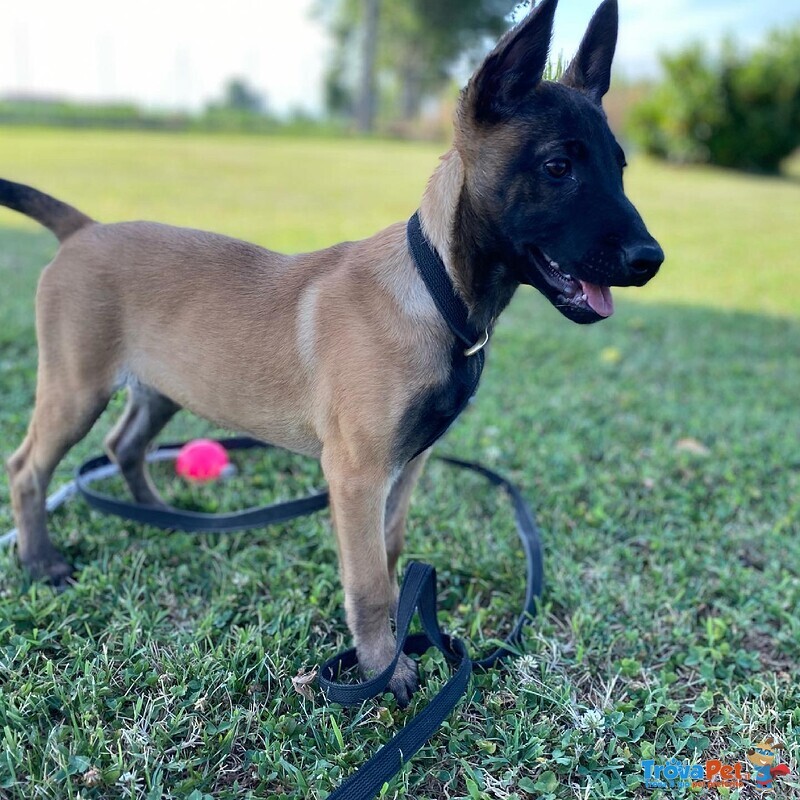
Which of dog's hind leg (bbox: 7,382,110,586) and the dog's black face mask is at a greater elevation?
the dog's black face mask

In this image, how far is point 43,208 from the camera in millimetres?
2797

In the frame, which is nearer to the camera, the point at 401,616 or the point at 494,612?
the point at 401,616

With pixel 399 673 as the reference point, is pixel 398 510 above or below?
above

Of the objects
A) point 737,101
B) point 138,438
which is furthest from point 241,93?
point 138,438

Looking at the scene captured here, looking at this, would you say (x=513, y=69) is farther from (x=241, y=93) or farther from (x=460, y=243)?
(x=241, y=93)

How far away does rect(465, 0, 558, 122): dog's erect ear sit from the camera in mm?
2027

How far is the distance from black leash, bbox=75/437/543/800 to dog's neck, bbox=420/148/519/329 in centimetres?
92

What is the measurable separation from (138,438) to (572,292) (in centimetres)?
210

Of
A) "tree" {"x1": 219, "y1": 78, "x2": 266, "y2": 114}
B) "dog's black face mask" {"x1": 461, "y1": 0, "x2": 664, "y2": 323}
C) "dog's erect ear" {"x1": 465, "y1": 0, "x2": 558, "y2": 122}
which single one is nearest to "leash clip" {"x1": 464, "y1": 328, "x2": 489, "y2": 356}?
"dog's black face mask" {"x1": 461, "y1": 0, "x2": 664, "y2": 323}

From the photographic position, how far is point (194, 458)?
3684 millimetres

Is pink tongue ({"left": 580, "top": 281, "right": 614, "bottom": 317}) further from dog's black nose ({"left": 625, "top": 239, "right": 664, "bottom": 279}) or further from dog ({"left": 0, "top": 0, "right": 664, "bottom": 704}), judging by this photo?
dog's black nose ({"left": 625, "top": 239, "right": 664, "bottom": 279})

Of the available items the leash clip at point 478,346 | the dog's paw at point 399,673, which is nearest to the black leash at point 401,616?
the dog's paw at point 399,673

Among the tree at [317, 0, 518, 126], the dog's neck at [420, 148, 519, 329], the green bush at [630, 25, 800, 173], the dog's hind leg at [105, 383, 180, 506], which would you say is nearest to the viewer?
the dog's neck at [420, 148, 519, 329]

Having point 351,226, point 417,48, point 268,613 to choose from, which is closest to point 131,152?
point 351,226
